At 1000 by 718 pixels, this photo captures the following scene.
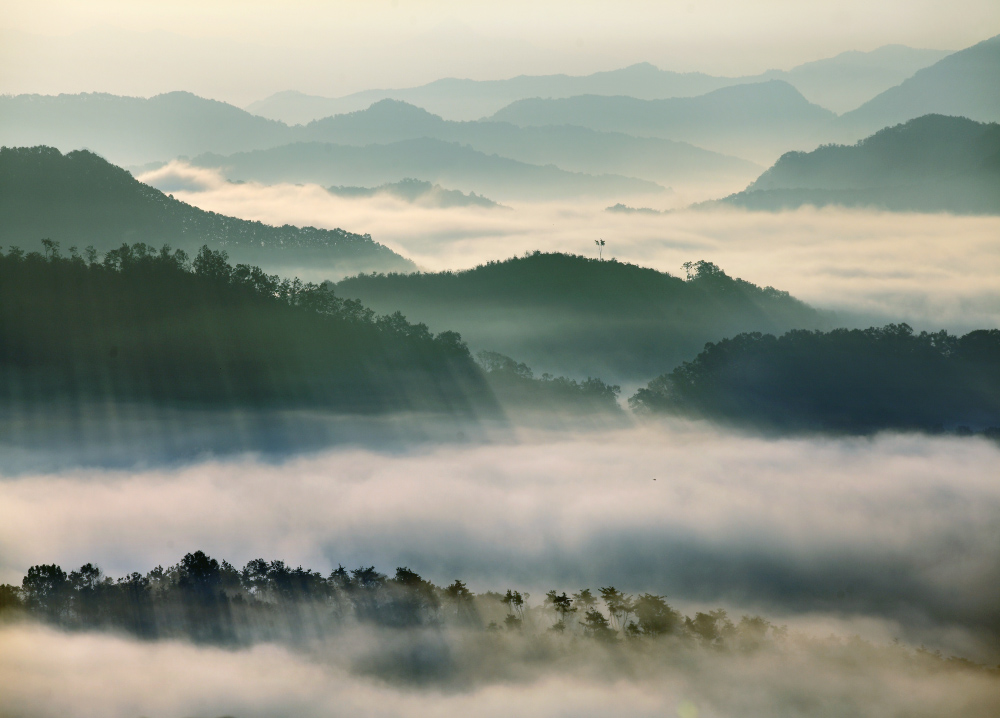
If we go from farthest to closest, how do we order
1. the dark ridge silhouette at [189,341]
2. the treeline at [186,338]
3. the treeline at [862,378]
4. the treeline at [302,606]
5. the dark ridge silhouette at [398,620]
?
the treeline at [862,378] < the dark ridge silhouette at [189,341] < the treeline at [186,338] < the dark ridge silhouette at [398,620] < the treeline at [302,606]

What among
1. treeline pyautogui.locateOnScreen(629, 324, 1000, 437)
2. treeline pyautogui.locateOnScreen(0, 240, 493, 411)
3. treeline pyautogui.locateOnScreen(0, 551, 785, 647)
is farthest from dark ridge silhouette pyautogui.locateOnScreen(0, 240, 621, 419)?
treeline pyautogui.locateOnScreen(629, 324, 1000, 437)

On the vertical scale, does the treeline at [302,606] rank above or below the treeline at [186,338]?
below

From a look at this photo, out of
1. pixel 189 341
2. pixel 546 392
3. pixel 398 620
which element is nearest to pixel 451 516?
pixel 546 392

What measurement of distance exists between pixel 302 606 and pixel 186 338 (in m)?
47.7

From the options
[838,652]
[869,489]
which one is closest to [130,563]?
[838,652]

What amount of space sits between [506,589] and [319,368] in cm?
4114

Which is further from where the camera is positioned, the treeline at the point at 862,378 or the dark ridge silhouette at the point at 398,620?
the treeline at the point at 862,378

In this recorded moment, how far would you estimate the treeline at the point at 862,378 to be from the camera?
5719 inches

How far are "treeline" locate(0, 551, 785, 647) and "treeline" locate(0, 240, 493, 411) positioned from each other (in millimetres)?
32652

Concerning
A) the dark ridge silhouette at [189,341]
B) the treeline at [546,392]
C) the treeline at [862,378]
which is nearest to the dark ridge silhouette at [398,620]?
the dark ridge silhouette at [189,341]

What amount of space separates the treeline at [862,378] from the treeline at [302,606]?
1612 inches

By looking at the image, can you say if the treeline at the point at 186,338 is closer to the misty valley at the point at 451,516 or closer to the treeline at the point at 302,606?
the misty valley at the point at 451,516

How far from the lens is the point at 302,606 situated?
101250 mm

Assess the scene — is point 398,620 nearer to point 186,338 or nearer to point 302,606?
point 302,606
